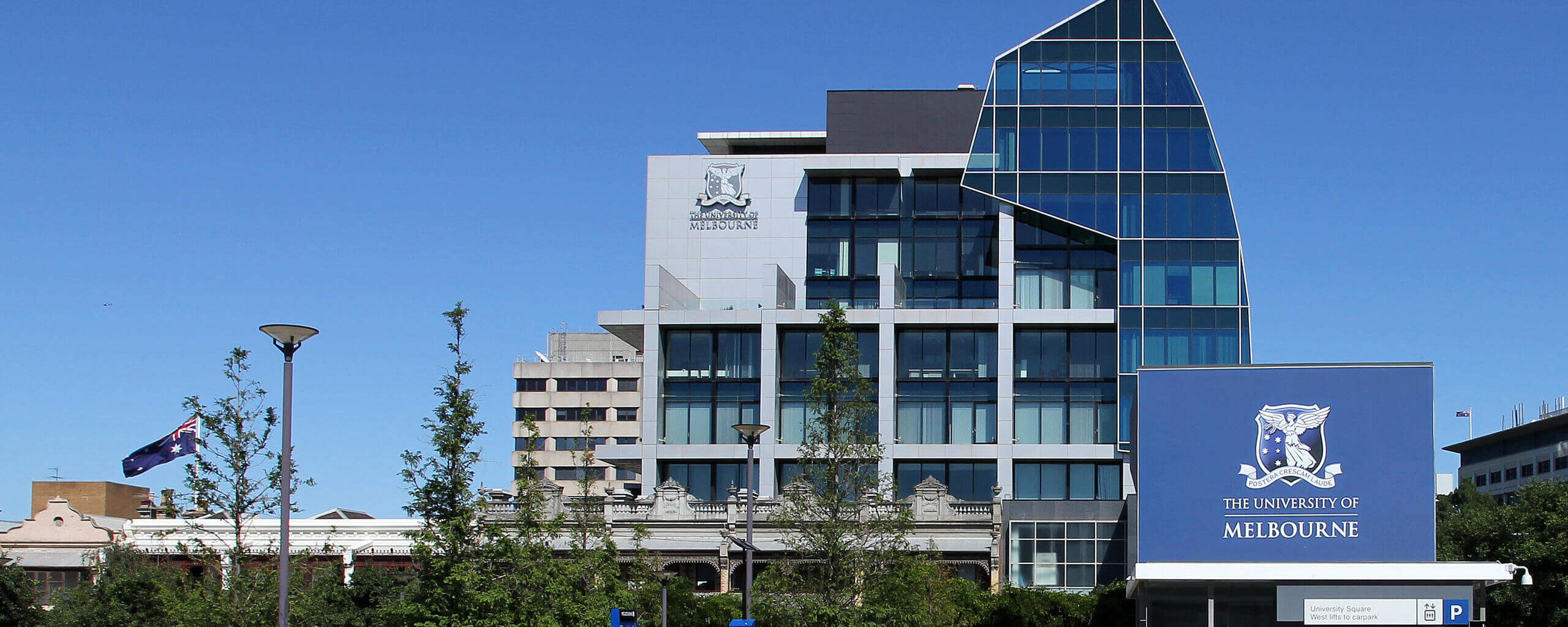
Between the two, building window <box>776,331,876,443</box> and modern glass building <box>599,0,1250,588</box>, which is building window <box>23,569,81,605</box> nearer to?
modern glass building <box>599,0,1250,588</box>

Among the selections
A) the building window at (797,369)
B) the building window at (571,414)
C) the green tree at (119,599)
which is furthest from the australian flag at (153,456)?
the building window at (571,414)

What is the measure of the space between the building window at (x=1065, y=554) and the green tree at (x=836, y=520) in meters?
25.3

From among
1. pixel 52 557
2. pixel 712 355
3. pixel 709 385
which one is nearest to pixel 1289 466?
pixel 709 385

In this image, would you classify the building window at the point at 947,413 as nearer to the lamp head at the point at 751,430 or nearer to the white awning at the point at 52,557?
A: the lamp head at the point at 751,430

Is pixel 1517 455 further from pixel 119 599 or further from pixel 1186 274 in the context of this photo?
Result: pixel 119 599

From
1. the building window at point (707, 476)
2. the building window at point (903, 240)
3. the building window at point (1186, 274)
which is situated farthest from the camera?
the building window at point (903, 240)

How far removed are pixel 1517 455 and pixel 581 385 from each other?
81.2 m

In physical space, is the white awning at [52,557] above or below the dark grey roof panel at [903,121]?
below

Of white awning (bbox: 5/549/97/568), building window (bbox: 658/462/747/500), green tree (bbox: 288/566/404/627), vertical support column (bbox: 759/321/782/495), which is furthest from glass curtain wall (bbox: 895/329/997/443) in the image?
white awning (bbox: 5/549/97/568)

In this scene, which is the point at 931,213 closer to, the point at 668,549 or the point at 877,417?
the point at 877,417

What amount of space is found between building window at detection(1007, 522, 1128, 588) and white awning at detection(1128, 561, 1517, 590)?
2181 centimetres

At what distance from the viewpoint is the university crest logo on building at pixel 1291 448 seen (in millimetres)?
49625

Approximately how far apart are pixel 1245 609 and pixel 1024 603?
551 inches

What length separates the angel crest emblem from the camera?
291ft
